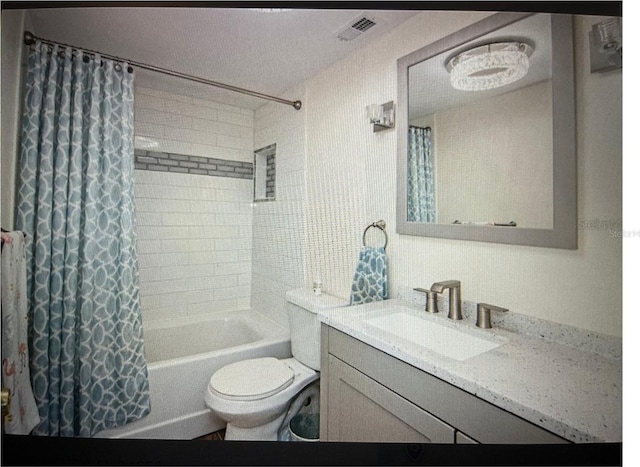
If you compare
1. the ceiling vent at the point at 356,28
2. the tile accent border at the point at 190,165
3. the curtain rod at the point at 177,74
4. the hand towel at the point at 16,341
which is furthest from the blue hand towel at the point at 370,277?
the hand towel at the point at 16,341

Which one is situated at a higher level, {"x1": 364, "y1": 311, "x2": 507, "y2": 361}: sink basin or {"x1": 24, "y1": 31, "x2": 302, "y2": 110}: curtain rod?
{"x1": 24, "y1": 31, "x2": 302, "y2": 110}: curtain rod

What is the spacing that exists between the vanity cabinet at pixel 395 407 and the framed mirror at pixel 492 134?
1.53ft

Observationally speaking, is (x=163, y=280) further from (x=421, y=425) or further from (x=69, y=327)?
(x=421, y=425)

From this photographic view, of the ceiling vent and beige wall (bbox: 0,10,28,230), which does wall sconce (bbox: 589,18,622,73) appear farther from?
beige wall (bbox: 0,10,28,230)

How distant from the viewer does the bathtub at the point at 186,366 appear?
914 mm

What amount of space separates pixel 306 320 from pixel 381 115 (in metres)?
0.82

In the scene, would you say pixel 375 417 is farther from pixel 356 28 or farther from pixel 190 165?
pixel 356 28

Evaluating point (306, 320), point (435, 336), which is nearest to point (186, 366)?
point (306, 320)

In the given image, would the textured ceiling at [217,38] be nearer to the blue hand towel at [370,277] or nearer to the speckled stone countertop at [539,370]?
the blue hand towel at [370,277]

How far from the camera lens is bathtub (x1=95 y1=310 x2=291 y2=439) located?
914 mm

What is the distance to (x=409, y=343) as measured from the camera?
87 centimetres

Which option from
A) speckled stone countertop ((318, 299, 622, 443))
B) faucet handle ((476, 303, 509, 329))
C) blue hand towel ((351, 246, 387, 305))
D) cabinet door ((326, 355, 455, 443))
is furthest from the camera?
blue hand towel ((351, 246, 387, 305))

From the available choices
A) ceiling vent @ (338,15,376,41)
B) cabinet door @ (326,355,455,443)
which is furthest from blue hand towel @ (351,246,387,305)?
ceiling vent @ (338,15,376,41)

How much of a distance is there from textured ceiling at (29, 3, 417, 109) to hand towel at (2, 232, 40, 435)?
644 mm
